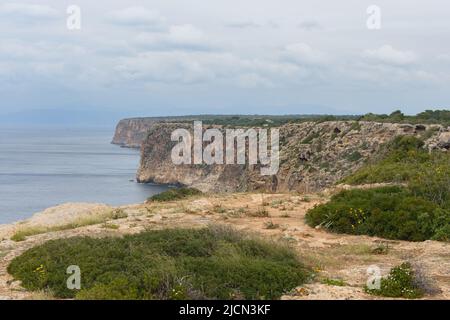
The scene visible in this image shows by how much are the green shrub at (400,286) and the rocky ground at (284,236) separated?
0.16 meters

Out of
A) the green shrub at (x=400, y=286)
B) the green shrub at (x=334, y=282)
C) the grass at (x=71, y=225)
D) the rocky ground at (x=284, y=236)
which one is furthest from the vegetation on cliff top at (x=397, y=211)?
the grass at (x=71, y=225)

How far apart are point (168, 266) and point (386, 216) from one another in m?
6.64

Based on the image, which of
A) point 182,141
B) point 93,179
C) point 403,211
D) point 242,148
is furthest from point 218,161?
point 403,211

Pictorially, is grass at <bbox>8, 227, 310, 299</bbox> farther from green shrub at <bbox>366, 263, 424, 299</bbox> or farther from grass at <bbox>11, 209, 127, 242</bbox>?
grass at <bbox>11, 209, 127, 242</bbox>

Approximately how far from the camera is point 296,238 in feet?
39.6

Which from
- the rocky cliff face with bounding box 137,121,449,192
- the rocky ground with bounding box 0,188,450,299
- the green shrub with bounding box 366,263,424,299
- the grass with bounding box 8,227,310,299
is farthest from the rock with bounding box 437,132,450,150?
the green shrub with bounding box 366,263,424,299

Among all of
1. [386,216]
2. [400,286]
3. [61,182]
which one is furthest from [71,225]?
[61,182]

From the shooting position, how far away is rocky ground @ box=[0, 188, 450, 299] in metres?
8.23

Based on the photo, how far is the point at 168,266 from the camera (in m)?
7.95

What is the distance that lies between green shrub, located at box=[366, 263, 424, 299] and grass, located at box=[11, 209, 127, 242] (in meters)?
8.24

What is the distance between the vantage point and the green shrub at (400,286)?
7707 mm

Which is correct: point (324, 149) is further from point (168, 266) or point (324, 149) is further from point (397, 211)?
point (168, 266)

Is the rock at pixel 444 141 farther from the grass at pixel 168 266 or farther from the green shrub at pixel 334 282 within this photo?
the green shrub at pixel 334 282
